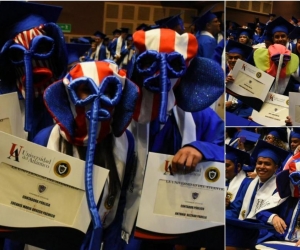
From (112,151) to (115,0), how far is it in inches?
19.9

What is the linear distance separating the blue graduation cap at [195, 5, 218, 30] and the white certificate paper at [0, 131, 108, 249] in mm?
541

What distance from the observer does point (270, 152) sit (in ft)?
3.60

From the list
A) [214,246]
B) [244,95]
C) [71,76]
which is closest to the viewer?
[71,76]

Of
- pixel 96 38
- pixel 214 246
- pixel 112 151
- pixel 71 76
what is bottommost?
pixel 214 246

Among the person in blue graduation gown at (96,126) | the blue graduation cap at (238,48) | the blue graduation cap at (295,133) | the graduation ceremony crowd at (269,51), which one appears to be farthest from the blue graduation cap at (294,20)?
the person in blue graduation gown at (96,126)

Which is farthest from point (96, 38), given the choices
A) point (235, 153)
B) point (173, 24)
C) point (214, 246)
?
point (214, 246)

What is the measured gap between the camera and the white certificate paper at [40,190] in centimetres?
90

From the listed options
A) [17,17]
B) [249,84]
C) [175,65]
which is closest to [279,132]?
[249,84]

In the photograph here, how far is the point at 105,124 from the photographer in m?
0.91

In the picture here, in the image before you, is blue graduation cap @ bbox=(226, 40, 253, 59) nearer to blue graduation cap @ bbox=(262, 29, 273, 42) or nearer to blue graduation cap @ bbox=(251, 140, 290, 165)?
blue graduation cap @ bbox=(262, 29, 273, 42)

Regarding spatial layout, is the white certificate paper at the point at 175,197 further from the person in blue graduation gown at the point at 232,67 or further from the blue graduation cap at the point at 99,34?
the blue graduation cap at the point at 99,34

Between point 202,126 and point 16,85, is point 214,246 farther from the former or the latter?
point 16,85

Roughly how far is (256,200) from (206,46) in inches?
16.3

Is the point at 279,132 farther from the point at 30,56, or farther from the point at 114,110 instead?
the point at 30,56
